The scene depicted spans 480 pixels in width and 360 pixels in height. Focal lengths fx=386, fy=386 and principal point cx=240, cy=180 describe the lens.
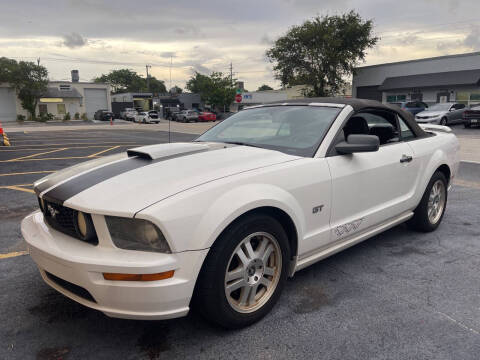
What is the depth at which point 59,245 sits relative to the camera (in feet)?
7.52

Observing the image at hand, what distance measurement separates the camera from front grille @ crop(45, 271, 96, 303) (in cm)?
217

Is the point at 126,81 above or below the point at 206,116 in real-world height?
above

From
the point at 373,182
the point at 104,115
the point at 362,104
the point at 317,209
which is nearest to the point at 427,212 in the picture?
the point at 373,182

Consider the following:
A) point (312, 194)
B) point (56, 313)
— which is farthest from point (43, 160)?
point (312, 194)

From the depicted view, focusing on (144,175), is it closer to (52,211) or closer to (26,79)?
(52,211)

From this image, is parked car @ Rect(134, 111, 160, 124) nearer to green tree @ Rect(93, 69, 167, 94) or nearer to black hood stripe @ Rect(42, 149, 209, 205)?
black hood stripe @ Rect(42, 149, 209, 205)

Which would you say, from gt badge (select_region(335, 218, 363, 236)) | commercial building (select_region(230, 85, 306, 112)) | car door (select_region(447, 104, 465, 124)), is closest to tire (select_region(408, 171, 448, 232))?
gt badge (select_region(335, 218, 363, 236))

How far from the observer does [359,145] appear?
293 cm

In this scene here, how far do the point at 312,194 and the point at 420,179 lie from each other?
1.77 metres

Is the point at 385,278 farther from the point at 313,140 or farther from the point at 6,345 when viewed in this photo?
the point at 6,345

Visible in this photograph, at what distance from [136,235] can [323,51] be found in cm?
4027

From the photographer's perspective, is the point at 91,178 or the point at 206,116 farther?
the point at 206,116

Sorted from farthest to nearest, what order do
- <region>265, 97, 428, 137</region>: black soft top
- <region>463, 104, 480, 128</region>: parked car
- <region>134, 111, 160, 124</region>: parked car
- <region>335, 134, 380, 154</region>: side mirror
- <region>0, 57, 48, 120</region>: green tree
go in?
<region>0, 57, 48, 120</region>: green tree → <region>134, 111, 160, 124</region>: parked car → <region>463, 104, 480, 128</region>: parked car → <region>265, 97, 428, 137</region>: black soft top → <region>335, 134, 380, 154</region>: side mirror

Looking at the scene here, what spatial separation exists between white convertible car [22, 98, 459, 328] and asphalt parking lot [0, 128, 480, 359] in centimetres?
24
